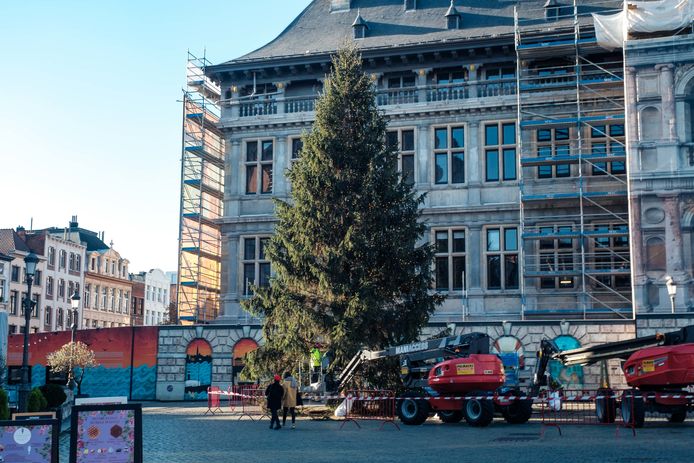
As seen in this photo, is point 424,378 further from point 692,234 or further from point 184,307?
point 184,307

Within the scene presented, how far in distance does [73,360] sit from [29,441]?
97.8ft

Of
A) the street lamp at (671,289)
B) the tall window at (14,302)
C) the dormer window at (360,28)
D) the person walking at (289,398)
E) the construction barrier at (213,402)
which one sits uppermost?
the dormer window at (360,28)

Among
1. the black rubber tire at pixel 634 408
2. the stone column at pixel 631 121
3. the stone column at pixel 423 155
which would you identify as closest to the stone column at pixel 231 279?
the stone column at pixel 423 155

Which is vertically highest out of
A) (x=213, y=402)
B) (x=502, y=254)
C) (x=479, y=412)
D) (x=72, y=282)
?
(x=72, y=282)

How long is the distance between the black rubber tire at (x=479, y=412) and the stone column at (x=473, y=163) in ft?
56.8

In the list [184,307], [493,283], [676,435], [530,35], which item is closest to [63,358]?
[184,307]

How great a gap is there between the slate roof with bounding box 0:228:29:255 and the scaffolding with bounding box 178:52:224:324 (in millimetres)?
35496

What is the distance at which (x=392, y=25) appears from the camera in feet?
144

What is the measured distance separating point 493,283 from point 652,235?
7345mm

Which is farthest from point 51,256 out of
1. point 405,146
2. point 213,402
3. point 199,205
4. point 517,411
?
point 517,411

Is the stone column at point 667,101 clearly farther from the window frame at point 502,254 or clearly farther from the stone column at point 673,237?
the window frame at point 502,254

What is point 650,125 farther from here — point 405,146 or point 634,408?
point 634,408

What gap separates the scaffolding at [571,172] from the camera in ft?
124

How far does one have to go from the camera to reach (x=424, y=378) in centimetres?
2655
